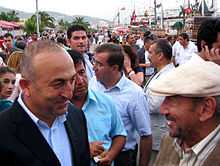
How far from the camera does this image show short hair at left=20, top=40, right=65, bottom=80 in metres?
2.45

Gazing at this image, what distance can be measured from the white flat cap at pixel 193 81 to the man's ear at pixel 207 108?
36 millimetres

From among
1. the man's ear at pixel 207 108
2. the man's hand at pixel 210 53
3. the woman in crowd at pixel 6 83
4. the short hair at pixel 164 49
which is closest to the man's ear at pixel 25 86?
the man's ear at pixel 207 108

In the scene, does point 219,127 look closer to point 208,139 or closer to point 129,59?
point 208,139

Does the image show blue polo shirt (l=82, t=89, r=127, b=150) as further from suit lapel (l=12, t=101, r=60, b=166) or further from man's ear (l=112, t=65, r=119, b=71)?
suit lapel (l=12, t=101, r=60, b=166)

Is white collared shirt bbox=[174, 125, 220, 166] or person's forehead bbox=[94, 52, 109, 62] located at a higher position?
person's forehead bbox=[94, 52, 109, 62]

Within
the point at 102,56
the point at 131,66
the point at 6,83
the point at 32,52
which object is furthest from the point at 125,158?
the point at 131,66

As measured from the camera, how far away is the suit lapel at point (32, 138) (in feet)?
7.79

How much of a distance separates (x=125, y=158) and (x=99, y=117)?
2.69ft

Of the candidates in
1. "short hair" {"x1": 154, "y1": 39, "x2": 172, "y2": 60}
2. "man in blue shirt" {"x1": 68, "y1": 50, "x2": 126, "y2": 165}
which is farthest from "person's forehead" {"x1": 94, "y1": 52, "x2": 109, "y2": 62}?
"short hair" {"x1": 154, "y1": 39, "x2": 172, "y2": 60}

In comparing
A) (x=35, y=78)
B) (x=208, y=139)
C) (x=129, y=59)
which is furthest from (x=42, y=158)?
(x=129, y=59)

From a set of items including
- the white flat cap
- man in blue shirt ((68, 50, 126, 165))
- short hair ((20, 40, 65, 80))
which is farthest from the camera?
man in blue shirt ((68, 50, 126, 165))

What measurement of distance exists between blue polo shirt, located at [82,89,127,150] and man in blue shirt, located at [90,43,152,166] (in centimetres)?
51

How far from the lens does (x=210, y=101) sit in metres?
2.33

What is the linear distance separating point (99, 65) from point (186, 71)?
177 cm
